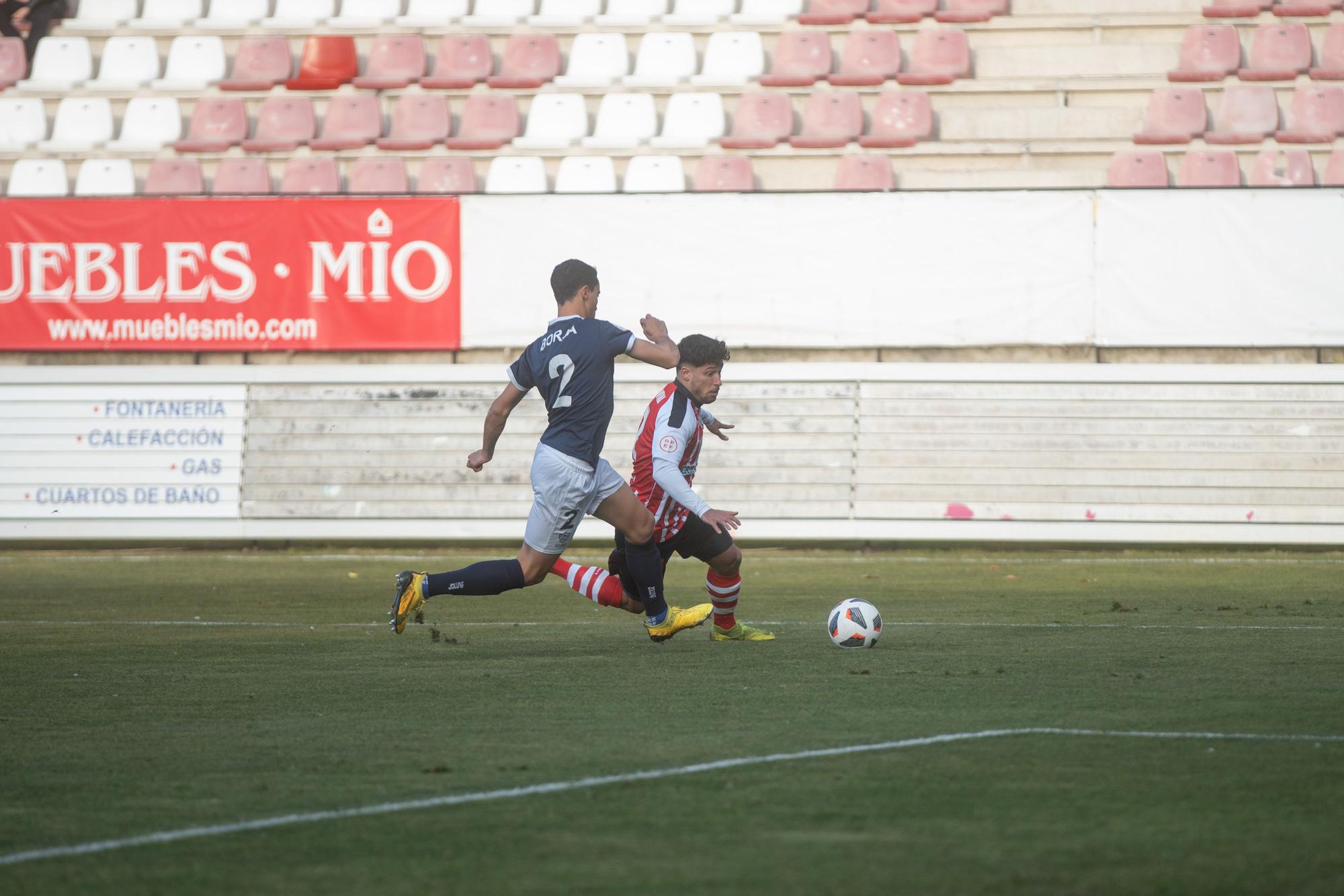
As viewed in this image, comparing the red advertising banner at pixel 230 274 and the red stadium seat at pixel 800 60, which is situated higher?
the red stadium seat at pixel 800 60

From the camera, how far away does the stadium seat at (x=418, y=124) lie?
A: 784 inches

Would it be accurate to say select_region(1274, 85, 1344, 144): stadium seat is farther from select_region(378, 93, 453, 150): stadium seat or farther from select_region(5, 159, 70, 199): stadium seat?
select_region(5, 159, 70, 199): stadium seat

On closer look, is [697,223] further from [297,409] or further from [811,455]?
[297,409]

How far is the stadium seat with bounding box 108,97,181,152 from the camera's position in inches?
800

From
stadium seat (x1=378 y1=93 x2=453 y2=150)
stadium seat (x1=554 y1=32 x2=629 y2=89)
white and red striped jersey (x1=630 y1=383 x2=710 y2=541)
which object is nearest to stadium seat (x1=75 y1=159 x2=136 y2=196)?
stadium seat (x1=378 y1=93 x2=453 y2=150)

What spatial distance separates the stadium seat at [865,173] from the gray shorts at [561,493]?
10.5 m

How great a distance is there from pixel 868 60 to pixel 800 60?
85 cm

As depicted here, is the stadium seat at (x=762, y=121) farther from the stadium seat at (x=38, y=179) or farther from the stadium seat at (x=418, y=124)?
the stadium seat at (x=38, y=179)

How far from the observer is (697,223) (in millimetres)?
16656

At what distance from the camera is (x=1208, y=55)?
1917 centimetres

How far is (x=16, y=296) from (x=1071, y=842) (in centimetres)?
1631

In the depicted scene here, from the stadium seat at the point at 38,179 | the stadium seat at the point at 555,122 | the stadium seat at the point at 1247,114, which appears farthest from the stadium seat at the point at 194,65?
the stadium seat at the point at 1247,114

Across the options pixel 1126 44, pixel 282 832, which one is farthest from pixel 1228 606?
pixel 1126 44

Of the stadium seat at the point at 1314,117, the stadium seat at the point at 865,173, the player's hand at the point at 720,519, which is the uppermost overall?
the stadium seat at the point at 1314,117
